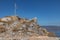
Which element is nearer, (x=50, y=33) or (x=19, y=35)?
(x=19, y=35)

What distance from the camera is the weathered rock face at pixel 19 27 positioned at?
5527 mm

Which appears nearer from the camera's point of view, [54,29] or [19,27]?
[19,27]

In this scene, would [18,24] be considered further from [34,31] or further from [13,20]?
[34,31]

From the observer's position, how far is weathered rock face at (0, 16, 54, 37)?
5527 millimetres

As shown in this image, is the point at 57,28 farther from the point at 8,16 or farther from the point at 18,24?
the point at 8,16

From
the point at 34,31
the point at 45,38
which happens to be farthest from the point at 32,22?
the point at 45,38

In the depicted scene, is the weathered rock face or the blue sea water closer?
the weathered rock face

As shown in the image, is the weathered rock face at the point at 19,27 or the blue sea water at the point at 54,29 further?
the blue sea water at the point at 54,29

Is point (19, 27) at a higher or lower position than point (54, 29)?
higher

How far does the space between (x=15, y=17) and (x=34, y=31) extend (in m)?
0.77

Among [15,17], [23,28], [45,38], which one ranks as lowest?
[45,38]

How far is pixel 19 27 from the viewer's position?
5578 millimetres

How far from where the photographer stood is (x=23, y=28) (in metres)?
5.62

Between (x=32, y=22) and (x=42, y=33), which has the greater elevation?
(x=32, y=22)
